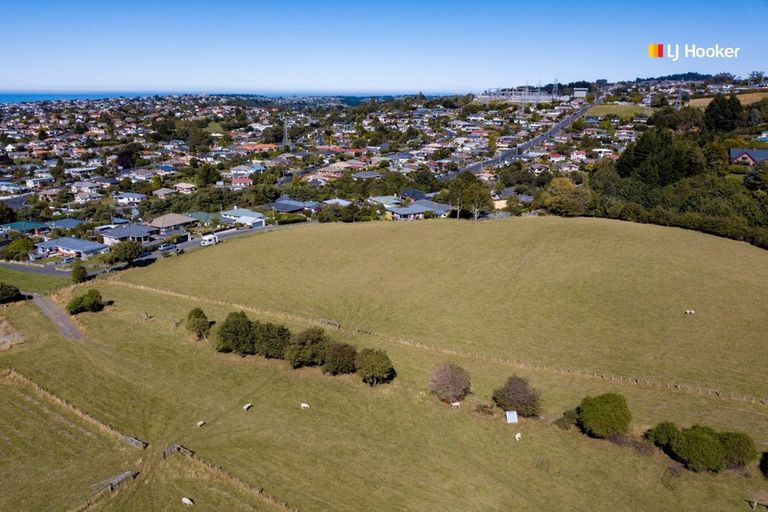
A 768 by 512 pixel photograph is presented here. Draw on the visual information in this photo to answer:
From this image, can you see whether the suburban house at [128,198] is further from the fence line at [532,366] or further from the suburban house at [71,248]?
the fence line at [532,366]

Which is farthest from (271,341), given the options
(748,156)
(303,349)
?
(748,156)

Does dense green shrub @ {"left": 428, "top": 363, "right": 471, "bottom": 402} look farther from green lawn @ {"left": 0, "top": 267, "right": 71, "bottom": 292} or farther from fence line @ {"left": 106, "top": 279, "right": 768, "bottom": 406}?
green lawn @ {"left": 0, "top": 267, "right": 71, "bottom": 292}

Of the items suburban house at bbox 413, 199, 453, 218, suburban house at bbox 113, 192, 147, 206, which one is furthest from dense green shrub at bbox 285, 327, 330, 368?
suburban house at bbox 113, 192, 147, 206

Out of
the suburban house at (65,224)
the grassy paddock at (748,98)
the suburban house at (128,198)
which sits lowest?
the suburban house at (65,224)

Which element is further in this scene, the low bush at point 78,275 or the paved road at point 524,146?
the paved road at point 524,146

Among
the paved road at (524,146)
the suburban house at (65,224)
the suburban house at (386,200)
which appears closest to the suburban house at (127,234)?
the suburban house at (65,224)

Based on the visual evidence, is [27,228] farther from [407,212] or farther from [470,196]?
[470,196]

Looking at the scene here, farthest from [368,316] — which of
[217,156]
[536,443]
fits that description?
[217,156]

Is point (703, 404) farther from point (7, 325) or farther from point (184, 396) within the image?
point (7, 325)
